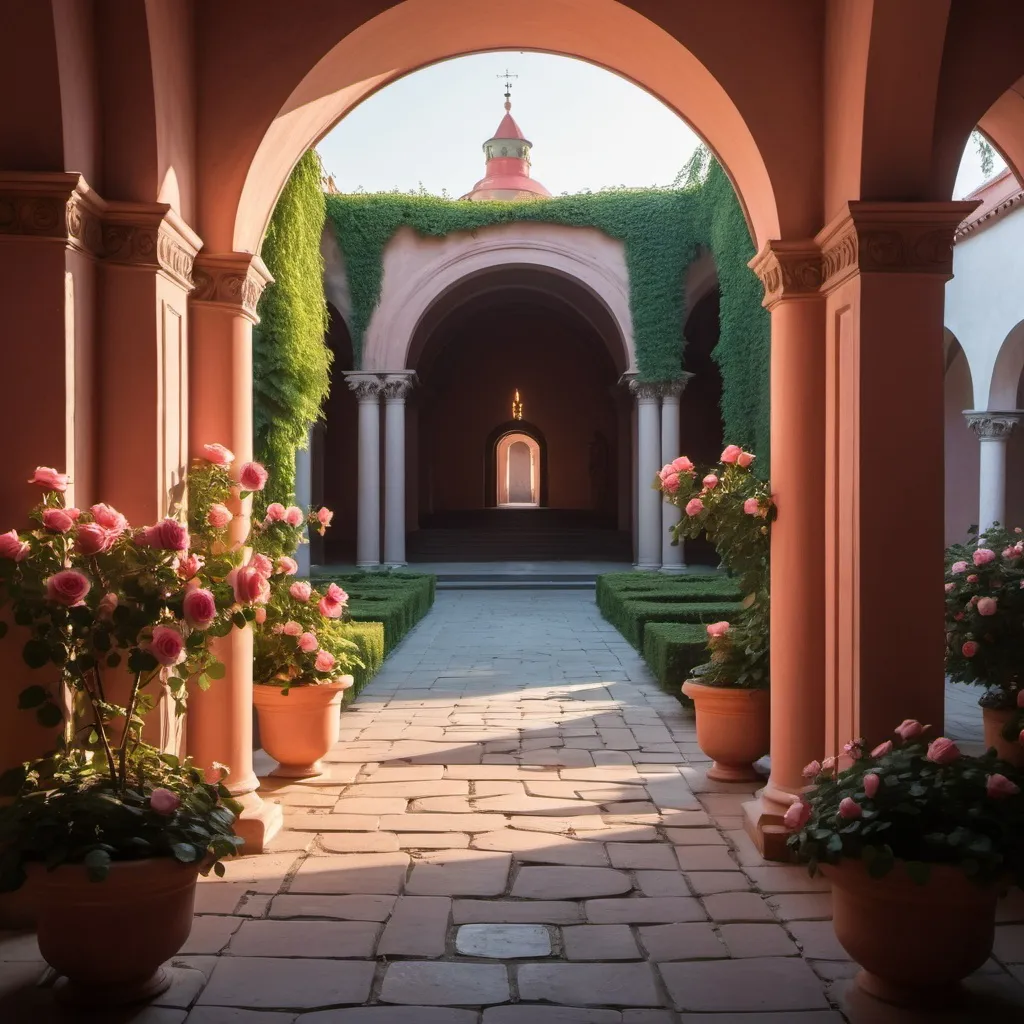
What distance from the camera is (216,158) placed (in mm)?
4863

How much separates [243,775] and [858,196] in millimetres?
3914

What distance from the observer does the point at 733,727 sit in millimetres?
6016

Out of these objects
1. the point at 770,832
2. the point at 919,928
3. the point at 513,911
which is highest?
the point at 919,928

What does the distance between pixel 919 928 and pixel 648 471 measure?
1635cm

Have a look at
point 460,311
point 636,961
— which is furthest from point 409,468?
point 636,961

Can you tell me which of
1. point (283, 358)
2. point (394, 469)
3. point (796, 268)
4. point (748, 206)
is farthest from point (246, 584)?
point (394, 469)

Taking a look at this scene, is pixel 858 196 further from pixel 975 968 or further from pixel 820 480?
pixel 975 968

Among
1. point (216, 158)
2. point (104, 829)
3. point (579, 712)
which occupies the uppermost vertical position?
point (216, 158)

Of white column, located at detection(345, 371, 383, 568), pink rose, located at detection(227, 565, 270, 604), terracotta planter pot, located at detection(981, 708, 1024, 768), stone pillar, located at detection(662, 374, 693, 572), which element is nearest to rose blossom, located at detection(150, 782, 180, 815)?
pink rose, located at detection(227, 565, 270, 604)

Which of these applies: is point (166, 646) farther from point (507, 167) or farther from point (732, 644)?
point (507, 167)

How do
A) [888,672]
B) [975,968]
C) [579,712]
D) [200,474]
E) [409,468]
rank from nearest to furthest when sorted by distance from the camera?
1. [975,968]
2. [888,672]
3. [200,474]
4. [579,712]
5. [409,468]

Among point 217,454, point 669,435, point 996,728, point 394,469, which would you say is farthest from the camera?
point 394,469

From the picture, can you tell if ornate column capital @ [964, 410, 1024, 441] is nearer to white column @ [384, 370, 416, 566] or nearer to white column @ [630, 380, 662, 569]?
white column @ [630, 380, 662, 569]

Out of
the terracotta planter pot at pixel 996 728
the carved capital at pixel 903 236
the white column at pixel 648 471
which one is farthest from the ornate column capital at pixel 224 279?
the white column at pixel 648 471
